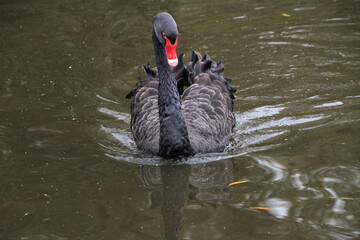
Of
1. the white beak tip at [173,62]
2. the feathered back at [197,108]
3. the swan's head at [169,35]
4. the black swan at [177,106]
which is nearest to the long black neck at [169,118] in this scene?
the black swan at [177,106]

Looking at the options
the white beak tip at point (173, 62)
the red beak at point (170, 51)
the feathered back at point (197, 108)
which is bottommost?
the feathered back at point (197, 108)

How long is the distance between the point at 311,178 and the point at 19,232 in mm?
2693

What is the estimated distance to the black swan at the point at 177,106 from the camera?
20.2 ft

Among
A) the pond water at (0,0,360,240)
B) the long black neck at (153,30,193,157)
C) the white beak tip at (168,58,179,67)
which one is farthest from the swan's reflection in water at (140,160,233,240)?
the white beak tip at (168,58,179,67)

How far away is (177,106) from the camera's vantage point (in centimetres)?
623

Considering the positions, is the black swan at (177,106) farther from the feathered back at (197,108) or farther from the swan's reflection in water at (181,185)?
the swan's reflection in water at (181,185)

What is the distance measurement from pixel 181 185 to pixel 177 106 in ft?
2.87

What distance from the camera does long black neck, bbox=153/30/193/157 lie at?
6156 millimetres

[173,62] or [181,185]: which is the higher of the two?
[173,62]

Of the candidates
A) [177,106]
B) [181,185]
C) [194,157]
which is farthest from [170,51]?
[181,185]

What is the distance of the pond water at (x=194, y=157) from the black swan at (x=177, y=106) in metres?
0.18

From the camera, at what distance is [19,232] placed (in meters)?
4.98

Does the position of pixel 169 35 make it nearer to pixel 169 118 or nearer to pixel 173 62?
pixel 173 62

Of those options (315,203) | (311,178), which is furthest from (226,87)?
(315,203)
